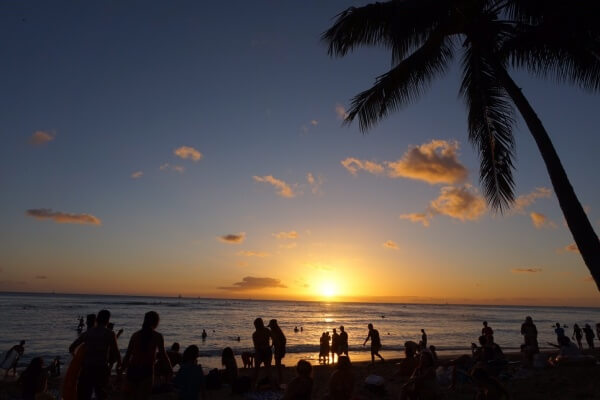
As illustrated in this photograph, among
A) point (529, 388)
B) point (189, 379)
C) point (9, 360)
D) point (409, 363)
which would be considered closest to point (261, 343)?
point (189, 379)

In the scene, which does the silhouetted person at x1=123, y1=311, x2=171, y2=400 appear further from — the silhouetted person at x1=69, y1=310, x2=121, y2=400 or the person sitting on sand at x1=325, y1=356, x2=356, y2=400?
the person sitting on sand at x1=325, y1=356, x2=356, y2=400

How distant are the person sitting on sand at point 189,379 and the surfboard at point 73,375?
1771mm

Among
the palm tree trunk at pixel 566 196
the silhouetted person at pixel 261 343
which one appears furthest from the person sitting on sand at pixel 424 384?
the silhouetted person at pixel 261 343

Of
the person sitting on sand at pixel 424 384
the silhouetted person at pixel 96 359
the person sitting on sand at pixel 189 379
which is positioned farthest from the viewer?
the person sitting on sand at pixel 424 384

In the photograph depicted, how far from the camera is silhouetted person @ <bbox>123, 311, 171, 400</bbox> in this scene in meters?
6.56

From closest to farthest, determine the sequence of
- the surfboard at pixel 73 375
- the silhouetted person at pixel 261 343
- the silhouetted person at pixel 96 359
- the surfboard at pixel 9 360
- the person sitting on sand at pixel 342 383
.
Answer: the surfboard at pixel 73 375 < the silhouetted person at pixel 96 359 < the person sitting on sand at pixel 342 383 < the silhouetted person at pixel 261 343 < the surfboard at pixel 9 360

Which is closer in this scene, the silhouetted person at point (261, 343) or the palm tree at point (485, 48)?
the palm tree at point (485, 48)

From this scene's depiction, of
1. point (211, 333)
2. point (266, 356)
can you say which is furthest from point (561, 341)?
point (211, 333)

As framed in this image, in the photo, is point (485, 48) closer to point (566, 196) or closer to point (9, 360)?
point (566, 196)

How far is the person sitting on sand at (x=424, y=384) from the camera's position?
293 inches

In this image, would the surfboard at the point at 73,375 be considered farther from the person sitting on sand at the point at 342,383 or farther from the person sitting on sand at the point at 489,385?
the person sitting on sand at the point at 489,385

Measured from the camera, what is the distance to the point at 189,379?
6.50 m

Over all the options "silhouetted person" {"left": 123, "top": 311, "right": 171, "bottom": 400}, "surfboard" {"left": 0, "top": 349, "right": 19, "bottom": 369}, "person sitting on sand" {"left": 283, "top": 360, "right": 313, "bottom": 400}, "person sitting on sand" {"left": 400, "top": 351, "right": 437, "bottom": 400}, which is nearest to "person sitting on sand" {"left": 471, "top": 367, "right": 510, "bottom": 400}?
"person sitting on sand" {"left": 400, "top": 351, "right": 437, "bottom": 400}

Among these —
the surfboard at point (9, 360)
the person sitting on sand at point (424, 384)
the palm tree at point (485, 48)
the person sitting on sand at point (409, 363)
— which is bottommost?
the surfboard at point (9, 360)
